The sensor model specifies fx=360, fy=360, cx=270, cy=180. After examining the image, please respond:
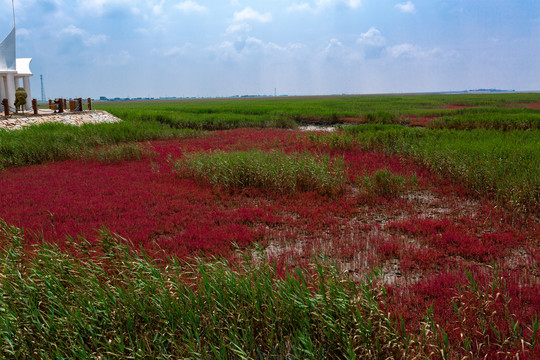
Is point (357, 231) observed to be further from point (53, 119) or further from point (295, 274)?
point (53, 119)

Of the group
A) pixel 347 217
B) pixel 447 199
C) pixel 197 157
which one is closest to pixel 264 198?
pixel 347 217

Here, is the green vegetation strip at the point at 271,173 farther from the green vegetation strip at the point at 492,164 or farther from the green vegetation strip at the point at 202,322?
the green vegetation strip at the point at 202,322

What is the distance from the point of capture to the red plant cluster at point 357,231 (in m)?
4.22

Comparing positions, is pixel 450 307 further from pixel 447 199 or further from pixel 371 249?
pixel 447 199

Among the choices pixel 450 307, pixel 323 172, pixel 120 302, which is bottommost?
pixel 450 307

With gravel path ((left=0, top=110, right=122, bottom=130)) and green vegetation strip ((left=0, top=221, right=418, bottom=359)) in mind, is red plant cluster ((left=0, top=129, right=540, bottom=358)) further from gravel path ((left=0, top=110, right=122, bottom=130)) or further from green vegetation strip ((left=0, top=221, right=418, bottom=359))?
gravel path ((left=0, top=110, right=122, bottom=130))

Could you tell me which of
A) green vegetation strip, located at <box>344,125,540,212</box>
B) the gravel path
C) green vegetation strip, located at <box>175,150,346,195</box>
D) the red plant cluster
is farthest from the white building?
green vegetation strip, located at <box>344,125,540,212</box>

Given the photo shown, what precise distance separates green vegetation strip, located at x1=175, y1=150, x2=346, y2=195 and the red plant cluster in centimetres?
37

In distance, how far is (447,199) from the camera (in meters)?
8.91

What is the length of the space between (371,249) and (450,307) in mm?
2015

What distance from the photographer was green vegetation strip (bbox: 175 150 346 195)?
980cm

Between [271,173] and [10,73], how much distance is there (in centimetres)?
2675

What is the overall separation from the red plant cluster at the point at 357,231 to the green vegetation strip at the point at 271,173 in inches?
14.4

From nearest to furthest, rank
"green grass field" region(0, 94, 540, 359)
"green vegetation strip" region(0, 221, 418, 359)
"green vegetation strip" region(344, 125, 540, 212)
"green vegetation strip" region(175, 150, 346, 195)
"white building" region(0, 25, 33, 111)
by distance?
"green vegetation strip" region(0, 221, 418, 359), "green grass field" region(0, 94, 540, 359), "green vegetation strip" region(344, 125, 540, 212), "green vegetation strip" region(175, 150, 346, 195), "white building" region(0, 25, 33, 111)
